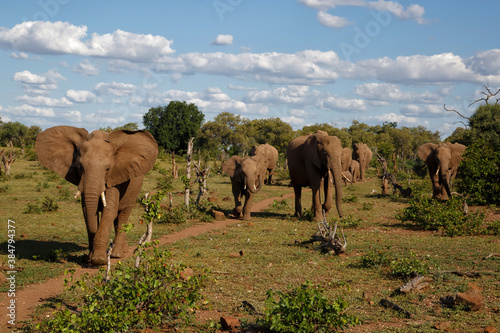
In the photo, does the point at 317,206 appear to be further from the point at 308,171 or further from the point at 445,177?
the point at 445,177

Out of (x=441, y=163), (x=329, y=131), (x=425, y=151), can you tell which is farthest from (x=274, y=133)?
(x=441, y=163)

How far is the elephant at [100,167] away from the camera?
1023 cm

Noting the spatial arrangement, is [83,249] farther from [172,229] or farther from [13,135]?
[13,135]

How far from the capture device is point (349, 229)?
16.0 metres

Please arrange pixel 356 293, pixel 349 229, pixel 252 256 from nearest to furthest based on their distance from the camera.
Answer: pixel 356 293, pixel 252 256, pixel 349 229

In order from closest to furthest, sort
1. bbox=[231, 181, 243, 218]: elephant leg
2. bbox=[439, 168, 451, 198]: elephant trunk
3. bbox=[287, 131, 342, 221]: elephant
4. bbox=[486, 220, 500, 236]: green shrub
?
bbox=[486, 220, 500, 236]: green shrub → bbox=[287, 131, 342, 221]: elephant → bbox=[231, 181, 243, 218]: elephant leg → bbox=[439, 168, 451, 198]: elephant trunk

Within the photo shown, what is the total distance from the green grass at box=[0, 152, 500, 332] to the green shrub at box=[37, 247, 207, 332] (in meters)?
1.03

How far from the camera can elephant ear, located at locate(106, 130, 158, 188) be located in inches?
438

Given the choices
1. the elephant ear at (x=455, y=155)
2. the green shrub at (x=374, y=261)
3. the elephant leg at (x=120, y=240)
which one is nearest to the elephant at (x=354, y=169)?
the elephant ear at (x=455, y=155)

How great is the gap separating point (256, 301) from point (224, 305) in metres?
0.56

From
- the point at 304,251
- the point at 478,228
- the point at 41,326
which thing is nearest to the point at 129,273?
the point at 41,326

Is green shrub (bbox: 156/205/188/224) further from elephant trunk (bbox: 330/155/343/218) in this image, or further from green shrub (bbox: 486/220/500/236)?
green shrub (bbox: 486/220/500/236)

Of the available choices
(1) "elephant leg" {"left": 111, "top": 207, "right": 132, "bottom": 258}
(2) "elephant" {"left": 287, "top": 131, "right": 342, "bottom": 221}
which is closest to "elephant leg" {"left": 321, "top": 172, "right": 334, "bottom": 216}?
(2) "elephant" {"left": 287, "top": 131, "right": 342, "bottom": 221}

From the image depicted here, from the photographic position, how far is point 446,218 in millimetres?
15102
